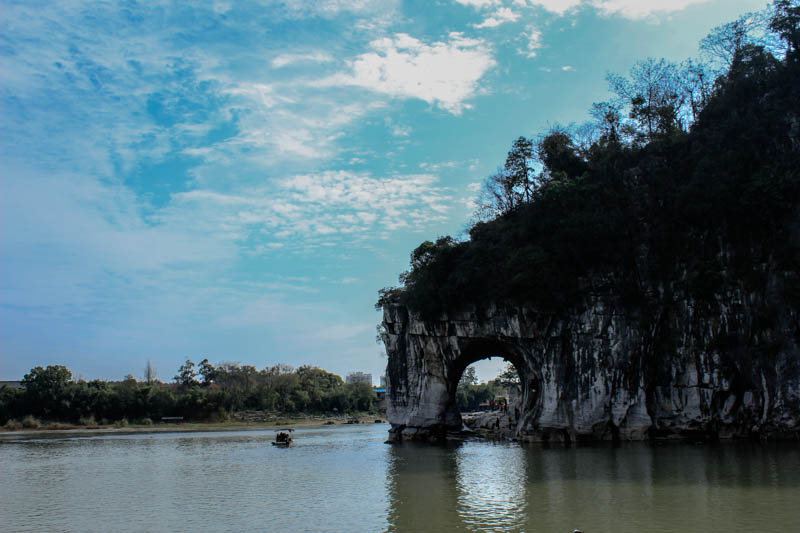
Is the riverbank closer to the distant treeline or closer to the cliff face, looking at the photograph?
the distant treeline

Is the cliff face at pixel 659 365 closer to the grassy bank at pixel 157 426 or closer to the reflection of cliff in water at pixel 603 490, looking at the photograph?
the reflection of cliff in water at pixel 603 490

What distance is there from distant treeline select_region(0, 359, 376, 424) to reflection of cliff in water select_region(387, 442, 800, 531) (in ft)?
138

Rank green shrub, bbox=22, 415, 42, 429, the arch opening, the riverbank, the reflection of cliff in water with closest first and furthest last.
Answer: the reflection of cliff in water, the arch opening, the riverbank, green shrub, bbox=22, 415, 42, 429

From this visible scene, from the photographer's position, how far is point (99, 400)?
53.8 metres

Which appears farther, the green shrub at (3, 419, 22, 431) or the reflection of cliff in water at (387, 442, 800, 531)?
the green shrub at (3, 419, 22, 431)

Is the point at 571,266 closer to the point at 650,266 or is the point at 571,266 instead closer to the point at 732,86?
the point at 650,266

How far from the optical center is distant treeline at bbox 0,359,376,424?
5188 centimetres

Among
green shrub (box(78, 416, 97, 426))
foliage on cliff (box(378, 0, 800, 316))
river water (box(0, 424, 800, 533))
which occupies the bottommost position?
green shrub (box(78, 416, 97, 426))

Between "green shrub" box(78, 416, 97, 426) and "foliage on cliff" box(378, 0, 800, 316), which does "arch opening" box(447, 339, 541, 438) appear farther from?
"green shrub" box(78, 416, 97, 426)

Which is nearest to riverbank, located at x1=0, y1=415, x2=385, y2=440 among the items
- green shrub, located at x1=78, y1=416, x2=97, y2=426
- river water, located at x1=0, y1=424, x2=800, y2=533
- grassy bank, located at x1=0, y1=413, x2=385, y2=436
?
grassy bank, located at x1=0, y1=413, x2=385, y2=436

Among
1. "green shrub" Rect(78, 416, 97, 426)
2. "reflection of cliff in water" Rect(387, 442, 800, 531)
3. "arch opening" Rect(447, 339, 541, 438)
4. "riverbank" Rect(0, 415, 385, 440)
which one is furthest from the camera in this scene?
"green shrub" Rect(78, 416, 97, 426)

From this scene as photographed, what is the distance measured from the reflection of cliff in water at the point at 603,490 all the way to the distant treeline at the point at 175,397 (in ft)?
138

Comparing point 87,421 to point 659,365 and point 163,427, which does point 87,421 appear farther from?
point 659,365

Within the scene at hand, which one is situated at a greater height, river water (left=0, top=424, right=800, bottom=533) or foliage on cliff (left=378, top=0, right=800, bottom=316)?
foliage on cliff (left=378, top=0, right=800, bottom=316)
